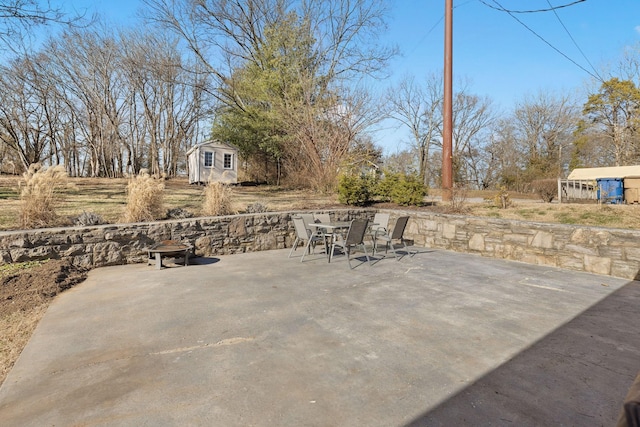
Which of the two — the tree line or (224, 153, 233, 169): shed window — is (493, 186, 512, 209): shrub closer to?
the tree line

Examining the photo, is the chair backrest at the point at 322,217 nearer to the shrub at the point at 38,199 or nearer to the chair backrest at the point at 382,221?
the chair backrest at the point at 382,221

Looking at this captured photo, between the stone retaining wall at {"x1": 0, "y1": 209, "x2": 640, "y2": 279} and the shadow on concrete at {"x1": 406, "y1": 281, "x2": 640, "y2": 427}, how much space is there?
249 cm

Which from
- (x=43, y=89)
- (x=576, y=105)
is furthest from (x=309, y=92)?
(x=576, y=105)

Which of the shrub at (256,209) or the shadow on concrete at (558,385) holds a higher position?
the shrub at (256,209)

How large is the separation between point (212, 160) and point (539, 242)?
1628 cm

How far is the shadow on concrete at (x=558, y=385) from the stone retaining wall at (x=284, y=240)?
8.16 feet

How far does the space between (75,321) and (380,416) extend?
2960mm

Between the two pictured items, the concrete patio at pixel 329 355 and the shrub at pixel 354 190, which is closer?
the concrete patio at pixel 329 355

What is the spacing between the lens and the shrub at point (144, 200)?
6.33 m

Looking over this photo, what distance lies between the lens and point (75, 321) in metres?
3.22

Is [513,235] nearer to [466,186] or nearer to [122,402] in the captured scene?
[466,186]

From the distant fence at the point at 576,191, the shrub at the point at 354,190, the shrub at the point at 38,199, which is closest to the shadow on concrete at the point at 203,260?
the shrub at the point at 38,199

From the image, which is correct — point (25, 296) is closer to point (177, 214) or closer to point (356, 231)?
point (177, 214)

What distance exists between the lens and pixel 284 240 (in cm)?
752
